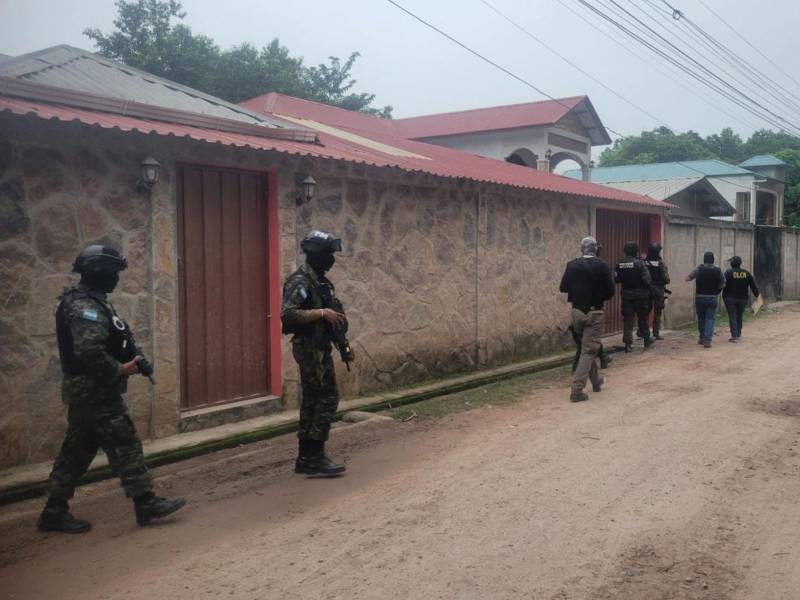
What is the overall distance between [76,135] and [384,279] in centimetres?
395

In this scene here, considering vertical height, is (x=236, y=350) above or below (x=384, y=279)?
below

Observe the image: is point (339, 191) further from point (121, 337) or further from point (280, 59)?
point (280, 59)

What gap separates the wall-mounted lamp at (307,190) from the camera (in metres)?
7.43

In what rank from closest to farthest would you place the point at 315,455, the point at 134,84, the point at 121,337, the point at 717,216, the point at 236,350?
the point at 121,337 → the point at 315,455 → the point at 236,350 → the point at 134,84 → the point at 717,216

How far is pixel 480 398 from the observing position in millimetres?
8656

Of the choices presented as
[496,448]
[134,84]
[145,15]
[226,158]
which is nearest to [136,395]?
[226,158]

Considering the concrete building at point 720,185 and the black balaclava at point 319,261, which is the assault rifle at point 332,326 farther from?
the concrete building at point 720,185

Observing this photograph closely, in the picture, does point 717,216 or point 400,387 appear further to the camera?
point 717,216

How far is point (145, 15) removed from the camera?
2786cm

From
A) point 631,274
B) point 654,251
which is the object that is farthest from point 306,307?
point 654,251

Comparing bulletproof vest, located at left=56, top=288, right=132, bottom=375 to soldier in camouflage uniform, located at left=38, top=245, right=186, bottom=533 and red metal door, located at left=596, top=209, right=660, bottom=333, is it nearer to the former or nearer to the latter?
soldier in camouflage uniform, located at left=38, top=245, right=186, bottom=533

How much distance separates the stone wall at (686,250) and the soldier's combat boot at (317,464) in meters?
12.7

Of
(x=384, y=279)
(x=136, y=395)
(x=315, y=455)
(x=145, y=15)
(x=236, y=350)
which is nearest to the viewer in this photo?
(x=315, y=455)

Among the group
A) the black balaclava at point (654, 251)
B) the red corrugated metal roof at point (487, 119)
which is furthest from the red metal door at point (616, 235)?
the red corrugated metal roof at point (487, 119)
